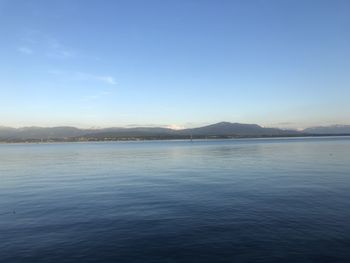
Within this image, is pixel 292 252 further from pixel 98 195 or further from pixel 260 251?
pixel 98 195

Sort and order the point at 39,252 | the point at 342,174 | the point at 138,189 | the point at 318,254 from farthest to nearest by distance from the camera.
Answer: the point at 342,174
the point at 138,189
the point at 39,252
the point at 318,254

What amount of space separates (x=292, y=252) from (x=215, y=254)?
4146 millimetres

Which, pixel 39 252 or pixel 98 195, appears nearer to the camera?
pixel 39 252

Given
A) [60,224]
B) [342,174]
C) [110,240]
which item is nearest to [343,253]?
Answer: [110,240]

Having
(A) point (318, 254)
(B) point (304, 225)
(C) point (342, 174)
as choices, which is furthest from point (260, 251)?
(C) point (342, 174)

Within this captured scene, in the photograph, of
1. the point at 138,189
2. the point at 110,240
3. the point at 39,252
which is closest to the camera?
the point at 39,252

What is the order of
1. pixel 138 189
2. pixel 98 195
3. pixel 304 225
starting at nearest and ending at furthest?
pixel 304 225
pixel 98 195
pixel 138 189

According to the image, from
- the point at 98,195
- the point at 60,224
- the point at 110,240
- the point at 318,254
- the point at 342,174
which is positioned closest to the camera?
the point at 318,254

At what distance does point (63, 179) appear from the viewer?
46.9 m

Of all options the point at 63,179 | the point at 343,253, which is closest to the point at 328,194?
the point at 343,253

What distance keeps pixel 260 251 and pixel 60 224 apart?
14.2 meters

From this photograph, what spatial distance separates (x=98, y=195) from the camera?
3303 centimetres

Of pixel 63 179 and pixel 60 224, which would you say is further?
pixel 63 179

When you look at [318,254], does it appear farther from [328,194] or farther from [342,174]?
[342,174]
